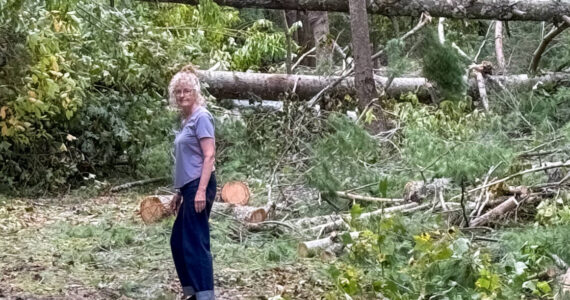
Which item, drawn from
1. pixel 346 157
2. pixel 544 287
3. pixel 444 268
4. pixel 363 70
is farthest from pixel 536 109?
pixel 544 287

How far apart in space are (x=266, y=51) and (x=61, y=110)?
4.14m

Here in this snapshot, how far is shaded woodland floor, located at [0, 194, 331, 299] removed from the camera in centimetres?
495

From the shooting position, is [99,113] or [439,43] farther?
[99,113]

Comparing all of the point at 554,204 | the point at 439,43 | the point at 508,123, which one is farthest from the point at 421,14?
the point at 554,204

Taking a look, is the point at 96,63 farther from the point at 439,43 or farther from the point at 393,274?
the point at 393,274

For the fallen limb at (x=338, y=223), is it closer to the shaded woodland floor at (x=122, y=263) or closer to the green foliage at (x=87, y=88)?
the shaded woodland floor at (x=122, y=263)

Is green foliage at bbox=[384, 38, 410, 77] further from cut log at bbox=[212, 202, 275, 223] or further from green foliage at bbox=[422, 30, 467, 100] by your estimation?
cut log at bbox=[212, 202, 275, 223]

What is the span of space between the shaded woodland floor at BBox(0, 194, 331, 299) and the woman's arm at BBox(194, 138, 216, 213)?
783 millimetres

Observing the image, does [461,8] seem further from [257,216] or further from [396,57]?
[257,216]

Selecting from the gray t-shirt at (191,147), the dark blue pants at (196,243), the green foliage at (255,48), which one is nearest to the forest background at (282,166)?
the green foliage at (255,48)

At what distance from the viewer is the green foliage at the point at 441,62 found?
7.38 metres

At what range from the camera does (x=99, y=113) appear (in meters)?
9.05

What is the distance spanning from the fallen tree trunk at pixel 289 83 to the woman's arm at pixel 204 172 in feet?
18.0

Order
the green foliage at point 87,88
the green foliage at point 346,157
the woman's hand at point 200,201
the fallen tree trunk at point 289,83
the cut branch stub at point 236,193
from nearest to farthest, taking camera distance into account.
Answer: the woman's hand at point 200,201 < the green foliage at point 346,157 < the green foliage at point 87,88 < the cut branch stub at point 236,193 < the fallen tree trunk at point 289,83
